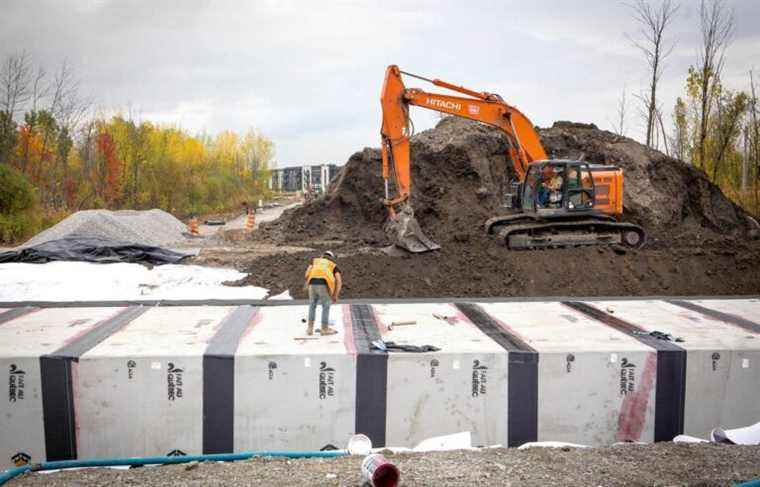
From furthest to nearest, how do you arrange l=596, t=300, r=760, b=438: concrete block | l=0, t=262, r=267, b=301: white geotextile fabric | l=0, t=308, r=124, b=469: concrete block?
l=0, t=262, r=267, b=301: white geotextile fabric
l=596, t=300, r=760, b=438: concrete block
l=0, t=308, r=124, b=469: concrete block

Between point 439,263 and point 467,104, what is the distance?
15.5 ft

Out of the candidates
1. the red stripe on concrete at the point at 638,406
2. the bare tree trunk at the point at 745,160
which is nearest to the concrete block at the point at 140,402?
the red stripe on concrete at the point at 638,406

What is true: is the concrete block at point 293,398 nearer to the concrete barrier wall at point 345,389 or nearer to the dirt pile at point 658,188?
the concrete barrier wall at point 345,389

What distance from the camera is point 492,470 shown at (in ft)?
17.0

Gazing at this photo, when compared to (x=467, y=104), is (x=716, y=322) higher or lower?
lower

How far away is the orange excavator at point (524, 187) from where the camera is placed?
16.8 m

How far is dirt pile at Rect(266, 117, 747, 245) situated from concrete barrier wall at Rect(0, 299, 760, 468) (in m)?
15.3

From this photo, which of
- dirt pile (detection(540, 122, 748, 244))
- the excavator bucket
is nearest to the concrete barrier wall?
the excavator bucket

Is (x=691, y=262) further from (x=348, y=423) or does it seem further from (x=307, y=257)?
(x=348, y=423)

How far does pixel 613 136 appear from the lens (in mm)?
26625

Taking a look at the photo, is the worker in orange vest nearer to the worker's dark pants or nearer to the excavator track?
the worker's dark pants

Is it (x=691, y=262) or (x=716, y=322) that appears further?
(x=691, y=262)

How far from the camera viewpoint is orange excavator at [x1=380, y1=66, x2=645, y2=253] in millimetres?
16828

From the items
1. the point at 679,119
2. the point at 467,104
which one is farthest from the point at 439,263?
the point at 679,119
